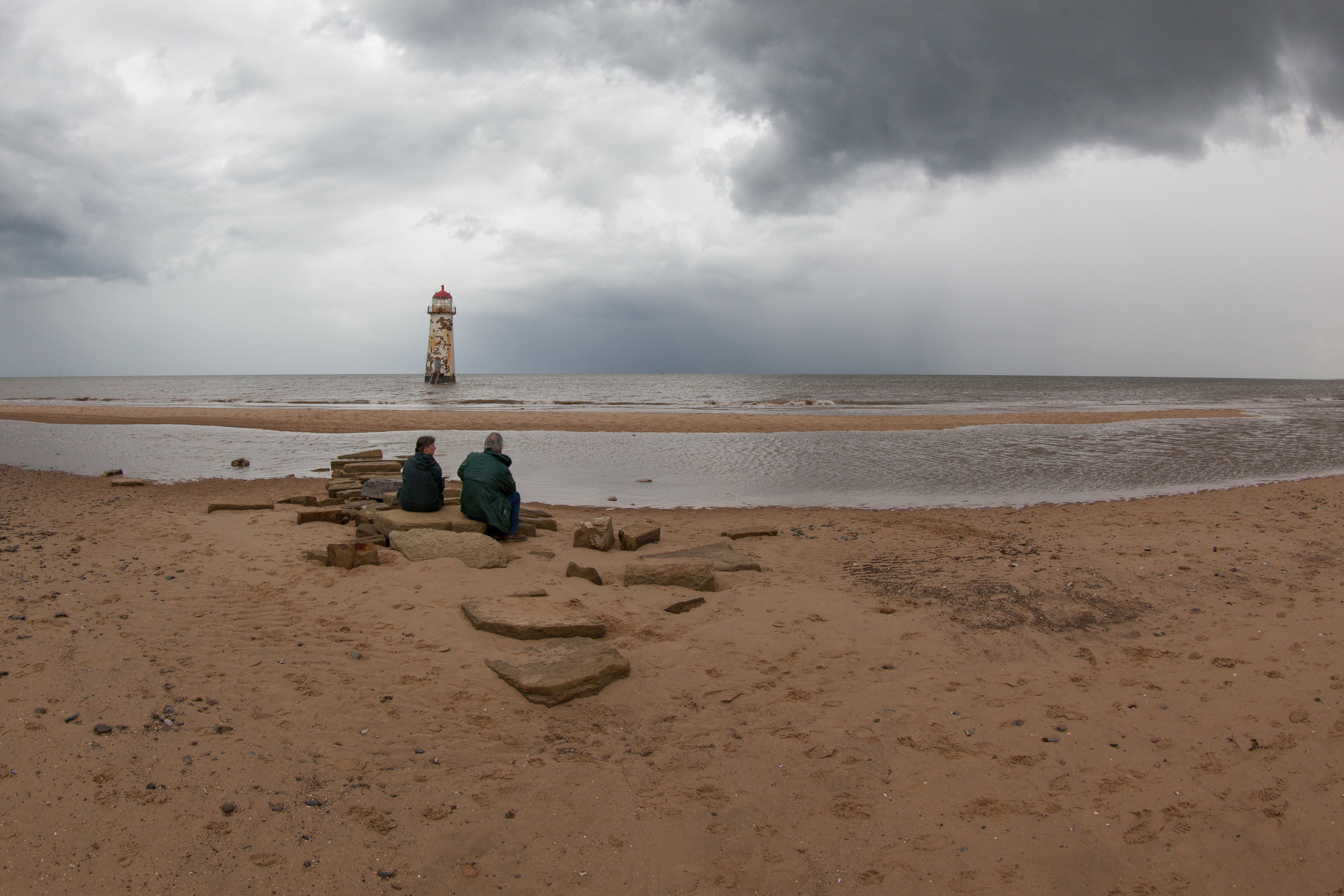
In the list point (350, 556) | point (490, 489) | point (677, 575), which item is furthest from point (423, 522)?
point (677, 575)

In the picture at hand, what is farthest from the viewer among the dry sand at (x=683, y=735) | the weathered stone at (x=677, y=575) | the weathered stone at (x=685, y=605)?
the weathered stone at (x=677, y=575)

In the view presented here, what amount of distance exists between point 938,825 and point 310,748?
3567 millimetres

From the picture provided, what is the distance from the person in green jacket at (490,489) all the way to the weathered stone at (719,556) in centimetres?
185

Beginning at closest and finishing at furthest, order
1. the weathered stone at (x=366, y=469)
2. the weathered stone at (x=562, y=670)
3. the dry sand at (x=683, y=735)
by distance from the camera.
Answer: the dry sand at (x=683, y=735) < the weathered stone at (x=562, y=670) < the weathered stone at (x=366, y=469)

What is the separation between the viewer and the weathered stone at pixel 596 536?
9.15m

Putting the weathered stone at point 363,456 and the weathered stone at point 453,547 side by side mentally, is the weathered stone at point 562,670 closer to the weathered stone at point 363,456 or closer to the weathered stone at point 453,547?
the weathered stone at point 453,547

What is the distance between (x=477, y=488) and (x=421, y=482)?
0.82m

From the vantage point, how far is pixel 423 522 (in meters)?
8.62

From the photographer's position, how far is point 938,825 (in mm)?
3816

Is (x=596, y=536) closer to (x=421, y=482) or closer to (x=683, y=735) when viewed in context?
(x=421, y=482)

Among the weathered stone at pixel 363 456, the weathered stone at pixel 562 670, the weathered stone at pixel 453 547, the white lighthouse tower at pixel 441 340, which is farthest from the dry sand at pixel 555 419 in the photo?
the white lighthouse tower at pixel 441 340

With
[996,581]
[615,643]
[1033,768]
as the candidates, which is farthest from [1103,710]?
[615,643]

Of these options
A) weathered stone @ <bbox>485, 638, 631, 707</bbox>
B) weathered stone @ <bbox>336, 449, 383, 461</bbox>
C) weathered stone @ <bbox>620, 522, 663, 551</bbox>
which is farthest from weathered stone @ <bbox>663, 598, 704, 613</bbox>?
weathered stone @ <bbox>336, 449, 383, 461</bbox>

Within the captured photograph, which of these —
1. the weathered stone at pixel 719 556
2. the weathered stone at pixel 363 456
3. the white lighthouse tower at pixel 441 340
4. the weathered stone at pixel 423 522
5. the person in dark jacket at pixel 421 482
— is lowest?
the weathered stone at pixel 719 556
